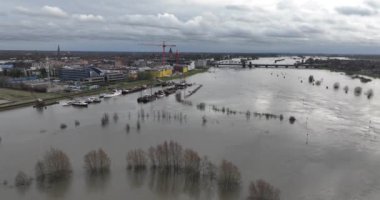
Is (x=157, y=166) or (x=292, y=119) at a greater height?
(x=292, y=119)

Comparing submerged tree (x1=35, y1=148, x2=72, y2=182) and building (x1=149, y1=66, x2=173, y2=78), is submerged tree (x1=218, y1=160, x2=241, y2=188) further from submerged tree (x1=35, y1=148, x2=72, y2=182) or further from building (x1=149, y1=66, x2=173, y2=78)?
building (x1=149, y1=66, x2=173, y2=78)

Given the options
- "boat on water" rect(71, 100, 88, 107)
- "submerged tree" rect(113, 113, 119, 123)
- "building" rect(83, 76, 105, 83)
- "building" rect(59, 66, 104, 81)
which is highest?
"building" rect(59, 66, 104, 81)

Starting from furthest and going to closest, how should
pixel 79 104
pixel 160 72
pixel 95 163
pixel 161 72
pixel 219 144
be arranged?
pixel 161 72, pixel 160 72, pixel 79 104, pixel 219 144, pixel 95 163

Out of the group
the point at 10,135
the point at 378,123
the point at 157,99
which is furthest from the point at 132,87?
the point at 378,123

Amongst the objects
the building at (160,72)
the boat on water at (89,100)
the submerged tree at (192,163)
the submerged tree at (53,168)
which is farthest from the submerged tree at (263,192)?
the building at (160,72)

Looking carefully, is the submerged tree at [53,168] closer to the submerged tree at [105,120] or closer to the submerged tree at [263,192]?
the submerged tree at [263,192]

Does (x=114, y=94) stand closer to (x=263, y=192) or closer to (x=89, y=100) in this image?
(x=89, y=100)

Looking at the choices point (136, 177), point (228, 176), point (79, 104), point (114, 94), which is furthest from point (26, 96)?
point (228, 176)

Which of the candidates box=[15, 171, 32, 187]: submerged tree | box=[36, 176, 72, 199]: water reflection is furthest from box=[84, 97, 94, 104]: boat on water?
box=[36, 176, 72, 199]: water reflection

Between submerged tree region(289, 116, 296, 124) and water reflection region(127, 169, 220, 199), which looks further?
submerged tree region(289, 116, 296, 124)

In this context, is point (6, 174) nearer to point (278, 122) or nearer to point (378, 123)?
point (278, 122)
